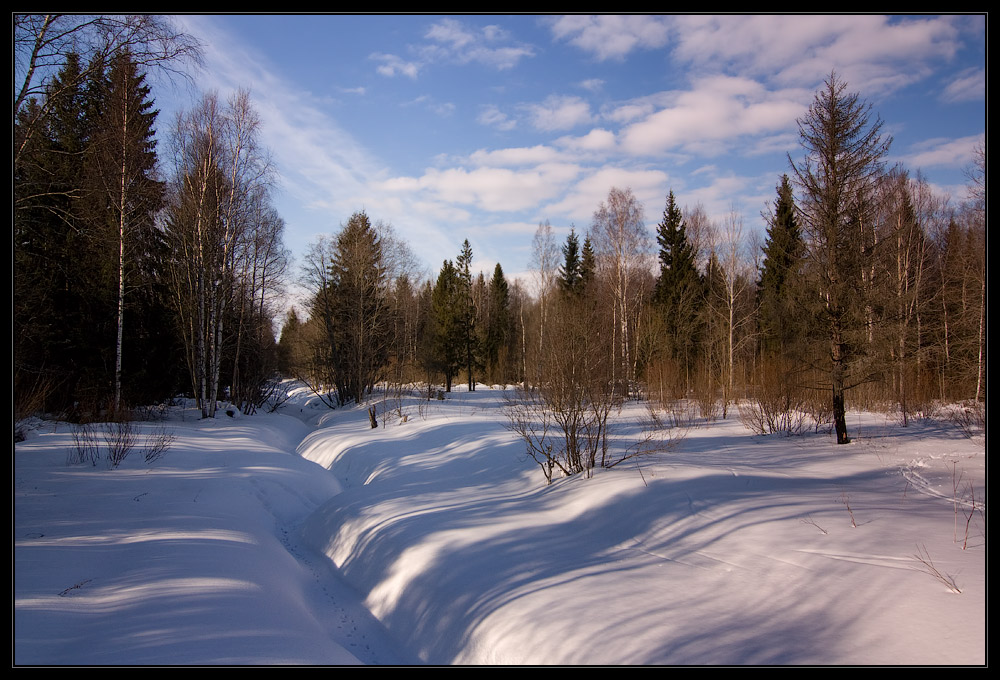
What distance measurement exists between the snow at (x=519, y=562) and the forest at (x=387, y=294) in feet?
4.96

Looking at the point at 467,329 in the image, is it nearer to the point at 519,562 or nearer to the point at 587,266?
the point at 587,266

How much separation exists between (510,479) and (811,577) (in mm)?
5415

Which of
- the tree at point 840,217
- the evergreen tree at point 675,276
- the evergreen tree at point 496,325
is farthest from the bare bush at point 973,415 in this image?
the evergreen tree at point 496,325

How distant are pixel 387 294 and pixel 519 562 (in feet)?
88.9

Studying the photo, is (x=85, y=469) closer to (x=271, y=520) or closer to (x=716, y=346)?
(x=271, y=520)

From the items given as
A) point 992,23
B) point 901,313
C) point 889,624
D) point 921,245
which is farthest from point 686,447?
point 921,245

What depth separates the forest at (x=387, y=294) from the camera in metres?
7.64

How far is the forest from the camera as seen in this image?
764 cm

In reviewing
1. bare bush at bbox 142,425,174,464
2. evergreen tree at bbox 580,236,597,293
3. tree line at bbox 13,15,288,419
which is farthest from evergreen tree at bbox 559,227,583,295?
bare bush at bbox 142,425,174,464

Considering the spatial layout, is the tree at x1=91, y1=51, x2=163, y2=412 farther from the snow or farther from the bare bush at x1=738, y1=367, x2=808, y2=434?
the bare bush at x1=738, y1=367, x2=808, y2=434

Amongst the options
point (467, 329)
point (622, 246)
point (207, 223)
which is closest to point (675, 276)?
point (622, 246)

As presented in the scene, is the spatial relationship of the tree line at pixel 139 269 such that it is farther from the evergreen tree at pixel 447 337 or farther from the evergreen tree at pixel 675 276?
the evergreen tree at pixel 675 276

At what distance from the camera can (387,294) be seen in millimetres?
30922

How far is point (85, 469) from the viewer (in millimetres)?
8117
